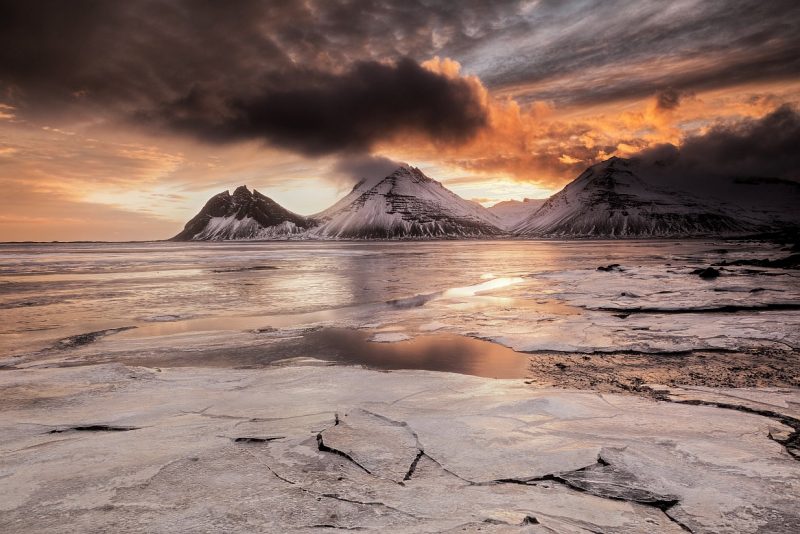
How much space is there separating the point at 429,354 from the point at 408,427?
15.1 feet

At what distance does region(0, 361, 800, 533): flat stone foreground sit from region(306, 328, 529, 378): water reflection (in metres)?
1.79

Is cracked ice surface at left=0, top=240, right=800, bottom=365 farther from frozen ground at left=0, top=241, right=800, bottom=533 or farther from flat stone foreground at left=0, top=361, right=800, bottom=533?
flat stone foreground at left=0, top=361, right=800, bottom=533

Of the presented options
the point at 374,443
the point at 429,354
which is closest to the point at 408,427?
the point at 374,443

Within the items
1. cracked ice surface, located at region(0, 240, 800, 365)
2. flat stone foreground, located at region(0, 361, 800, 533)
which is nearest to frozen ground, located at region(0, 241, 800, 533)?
flat stone foreground, located at region(0, 361, 800, 533)

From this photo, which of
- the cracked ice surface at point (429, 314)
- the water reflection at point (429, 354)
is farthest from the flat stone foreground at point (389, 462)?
the cracked ice surface at point (429, 314)

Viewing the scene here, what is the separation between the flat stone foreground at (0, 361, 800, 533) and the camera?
137 inches

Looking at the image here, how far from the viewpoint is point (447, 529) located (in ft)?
10.8

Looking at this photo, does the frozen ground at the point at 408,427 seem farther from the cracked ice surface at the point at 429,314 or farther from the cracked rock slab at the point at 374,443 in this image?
the cracked ice surface at the point at 429,314

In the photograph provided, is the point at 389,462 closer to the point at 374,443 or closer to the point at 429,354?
the point at 374,443

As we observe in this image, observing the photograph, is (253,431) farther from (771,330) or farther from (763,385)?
(771,330)

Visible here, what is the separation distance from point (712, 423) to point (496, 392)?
106 inches

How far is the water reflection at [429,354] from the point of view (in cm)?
877

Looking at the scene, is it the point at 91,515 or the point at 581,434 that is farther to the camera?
the point at 581,434

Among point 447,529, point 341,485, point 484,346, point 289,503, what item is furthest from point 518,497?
point 484,346
